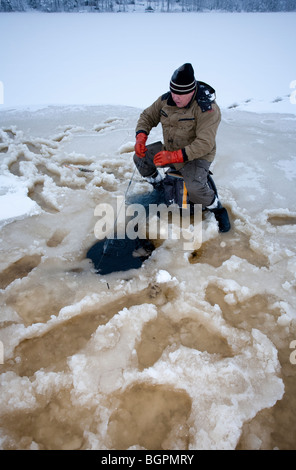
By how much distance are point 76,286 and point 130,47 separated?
14.8 metres

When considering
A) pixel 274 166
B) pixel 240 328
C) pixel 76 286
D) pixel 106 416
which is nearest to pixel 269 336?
pixel 240 328

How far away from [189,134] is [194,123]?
0.42 ft

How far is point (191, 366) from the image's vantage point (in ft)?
6.04

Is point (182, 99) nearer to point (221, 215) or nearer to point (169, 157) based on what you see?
point (169, 157)

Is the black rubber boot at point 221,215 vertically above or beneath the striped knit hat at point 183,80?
beneath

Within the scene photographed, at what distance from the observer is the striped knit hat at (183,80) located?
8.37ft

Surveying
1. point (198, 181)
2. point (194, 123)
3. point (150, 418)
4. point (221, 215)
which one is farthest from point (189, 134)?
point (150, 418)

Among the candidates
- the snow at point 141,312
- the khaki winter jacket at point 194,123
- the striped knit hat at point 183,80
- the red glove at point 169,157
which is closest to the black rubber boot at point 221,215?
the snow at point 141,312

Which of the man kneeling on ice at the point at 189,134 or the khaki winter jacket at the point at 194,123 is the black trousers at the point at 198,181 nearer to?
the man kneeling on ice at the point at 189,134

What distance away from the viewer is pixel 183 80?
8.44ft

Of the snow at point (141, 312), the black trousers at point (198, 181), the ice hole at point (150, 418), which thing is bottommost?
the ice hole at point (150, 418)

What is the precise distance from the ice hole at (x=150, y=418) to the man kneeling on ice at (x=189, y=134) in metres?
1.83

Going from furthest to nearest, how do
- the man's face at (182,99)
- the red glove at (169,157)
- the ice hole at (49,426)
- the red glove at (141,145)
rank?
the red glove at (141,145)
the red glove at (169,157)
the man's face at (182,99)
the ice hole at (49,426)
